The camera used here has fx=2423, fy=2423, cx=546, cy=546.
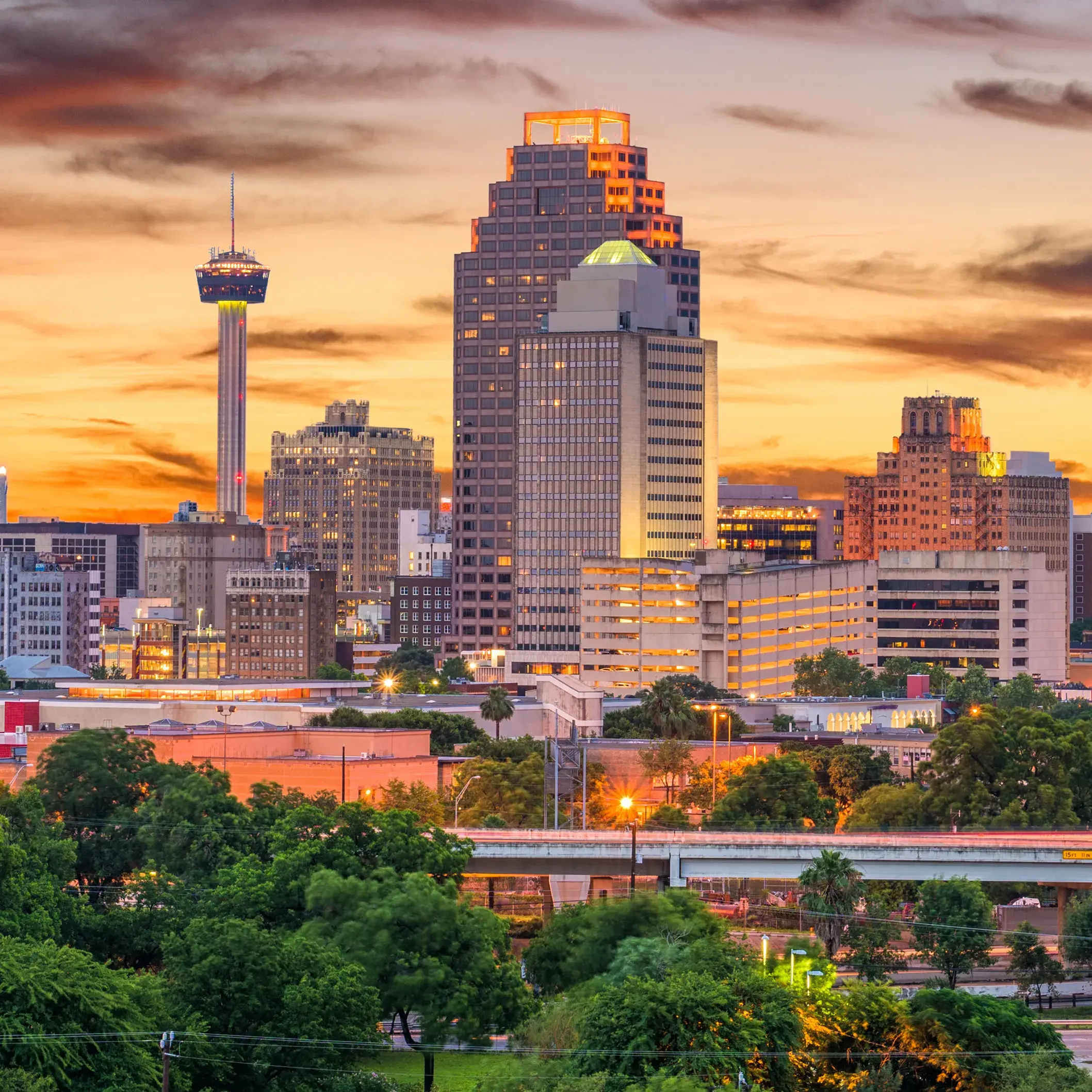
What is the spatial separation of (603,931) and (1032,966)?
2860cm

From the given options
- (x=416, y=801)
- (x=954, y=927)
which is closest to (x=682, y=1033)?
(x=954, y=927)

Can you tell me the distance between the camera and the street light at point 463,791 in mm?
159750

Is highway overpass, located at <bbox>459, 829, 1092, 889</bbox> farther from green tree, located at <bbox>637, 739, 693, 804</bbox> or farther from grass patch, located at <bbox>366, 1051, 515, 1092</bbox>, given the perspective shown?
green tree, located at <bbox>637, 739, 693, 804</bbox>

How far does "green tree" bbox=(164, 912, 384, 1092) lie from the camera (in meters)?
87.1

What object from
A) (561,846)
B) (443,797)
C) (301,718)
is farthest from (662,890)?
(301,718)

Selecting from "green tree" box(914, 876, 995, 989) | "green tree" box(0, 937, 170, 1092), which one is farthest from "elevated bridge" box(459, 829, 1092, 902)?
"green tree" box(0, 937, 170, 1092)

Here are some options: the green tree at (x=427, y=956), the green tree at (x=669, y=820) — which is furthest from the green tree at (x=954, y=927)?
the green tree at (x=427, y=956)

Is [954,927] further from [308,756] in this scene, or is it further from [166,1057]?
[166,1057]

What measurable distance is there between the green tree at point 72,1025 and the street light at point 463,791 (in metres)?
66.3

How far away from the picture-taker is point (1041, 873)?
421ft

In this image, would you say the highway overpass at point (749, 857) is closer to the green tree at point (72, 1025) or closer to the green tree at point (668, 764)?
the green tree at point (72, 1025)

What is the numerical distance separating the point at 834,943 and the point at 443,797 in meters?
47.9

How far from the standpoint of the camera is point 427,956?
98750mm

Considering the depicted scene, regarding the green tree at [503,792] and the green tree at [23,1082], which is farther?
the green tree at [503,792]
